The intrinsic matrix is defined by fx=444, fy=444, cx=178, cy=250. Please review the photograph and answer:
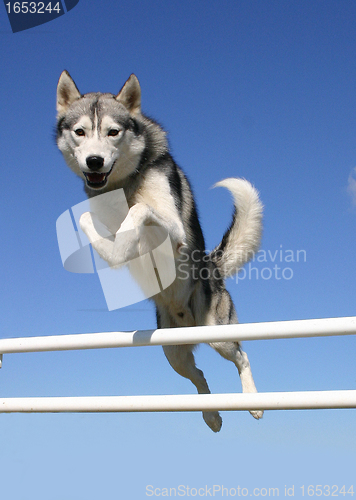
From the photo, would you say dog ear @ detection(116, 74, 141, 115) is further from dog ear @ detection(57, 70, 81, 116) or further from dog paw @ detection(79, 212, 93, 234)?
dog paw @ detection(79, 212, 93, 234)

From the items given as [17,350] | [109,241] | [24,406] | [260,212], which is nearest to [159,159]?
[109,241]

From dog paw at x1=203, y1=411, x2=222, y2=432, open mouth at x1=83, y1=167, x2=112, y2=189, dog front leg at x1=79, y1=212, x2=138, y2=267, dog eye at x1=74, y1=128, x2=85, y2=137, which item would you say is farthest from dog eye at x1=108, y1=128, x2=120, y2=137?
dog paw at x1=203, y1=411, x2=222, y2=432

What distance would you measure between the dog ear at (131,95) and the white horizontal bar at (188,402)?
232cm

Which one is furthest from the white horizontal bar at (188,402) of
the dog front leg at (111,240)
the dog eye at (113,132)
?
the dog eye at (113,132)

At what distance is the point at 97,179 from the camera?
10.8ft

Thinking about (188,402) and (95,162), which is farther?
(95,162)

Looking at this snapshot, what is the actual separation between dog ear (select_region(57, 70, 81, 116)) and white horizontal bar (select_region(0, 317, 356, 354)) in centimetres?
196

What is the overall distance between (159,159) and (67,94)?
3.11ft

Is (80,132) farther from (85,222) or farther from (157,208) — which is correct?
(157,208)

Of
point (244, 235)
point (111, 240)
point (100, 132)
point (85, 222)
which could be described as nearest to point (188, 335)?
point (111, 240)

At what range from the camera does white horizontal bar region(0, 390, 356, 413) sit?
2285 millimetres

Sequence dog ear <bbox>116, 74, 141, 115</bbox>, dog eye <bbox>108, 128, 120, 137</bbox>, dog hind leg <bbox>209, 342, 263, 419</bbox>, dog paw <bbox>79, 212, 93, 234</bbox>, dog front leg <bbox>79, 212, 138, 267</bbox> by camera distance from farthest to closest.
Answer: dog hind leg <bbox>209, 342, 263, 419</bbox> → dog ear <bbox>116, 74, 141, 115</bbox> → dog eye <bbox>108, 128, 120, 137</bbox> → dog paw <bbox>79, 212, 93, 234</bbox> → dog front leg <bbox>79, 212, 138, 267</bbox>

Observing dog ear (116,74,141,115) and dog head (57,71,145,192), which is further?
dog ear (116,74,141,115)

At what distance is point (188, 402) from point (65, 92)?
271 cm
